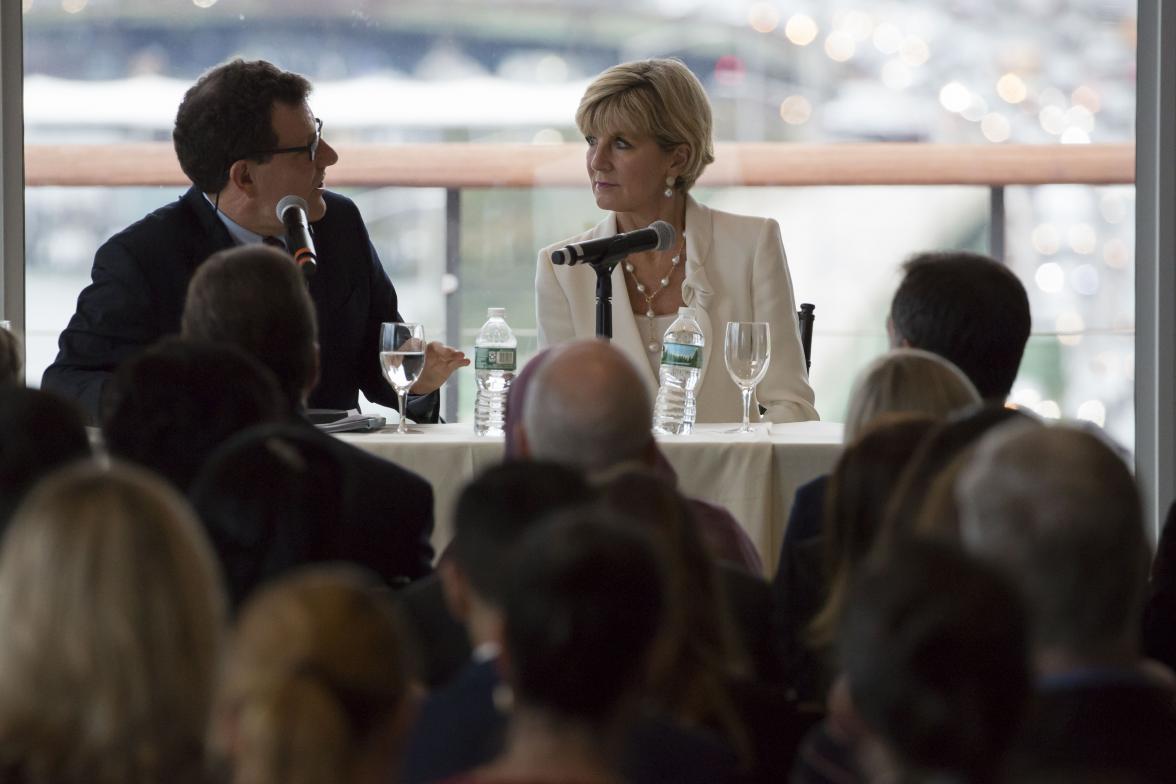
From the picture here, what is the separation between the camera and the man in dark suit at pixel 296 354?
2.27 m

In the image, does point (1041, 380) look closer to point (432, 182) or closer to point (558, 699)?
point (432, 182)

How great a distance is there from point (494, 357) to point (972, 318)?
3.50 feet

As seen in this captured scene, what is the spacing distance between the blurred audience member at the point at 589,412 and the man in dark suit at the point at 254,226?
1559mm

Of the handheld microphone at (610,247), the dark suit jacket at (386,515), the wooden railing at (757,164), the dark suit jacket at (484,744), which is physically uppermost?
the wooden railing at (757,164)

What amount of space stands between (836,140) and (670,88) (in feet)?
4.00

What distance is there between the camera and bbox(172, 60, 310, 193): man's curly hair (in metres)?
3.88

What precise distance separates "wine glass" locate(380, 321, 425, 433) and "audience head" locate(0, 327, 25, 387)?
2.77 feet

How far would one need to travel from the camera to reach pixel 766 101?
5.09 metres

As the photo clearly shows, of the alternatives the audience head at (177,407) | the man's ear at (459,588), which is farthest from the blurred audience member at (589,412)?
the man's ear at (459,588)

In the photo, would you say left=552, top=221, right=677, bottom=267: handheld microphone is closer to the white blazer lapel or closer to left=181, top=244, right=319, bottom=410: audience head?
the white blazer lapel

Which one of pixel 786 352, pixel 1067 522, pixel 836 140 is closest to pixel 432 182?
pixel 836 140

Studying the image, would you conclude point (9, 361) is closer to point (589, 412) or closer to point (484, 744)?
point (589, 412)

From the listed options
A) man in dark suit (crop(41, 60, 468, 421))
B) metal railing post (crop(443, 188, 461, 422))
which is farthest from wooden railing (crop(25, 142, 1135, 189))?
man in dark suit (crop(41, 60, 468, 421))

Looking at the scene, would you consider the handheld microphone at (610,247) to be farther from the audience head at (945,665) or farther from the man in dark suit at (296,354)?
the audience head at (945,665)
